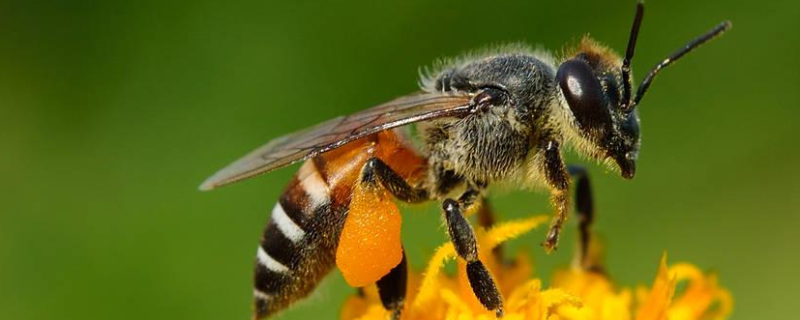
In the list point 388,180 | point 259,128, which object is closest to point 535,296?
point 388,180

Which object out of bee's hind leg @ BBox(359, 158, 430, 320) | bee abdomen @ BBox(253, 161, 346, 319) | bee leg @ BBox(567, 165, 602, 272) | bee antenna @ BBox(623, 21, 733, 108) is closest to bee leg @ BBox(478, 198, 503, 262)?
bee leg @ BBox(567, 165, 602, 272)

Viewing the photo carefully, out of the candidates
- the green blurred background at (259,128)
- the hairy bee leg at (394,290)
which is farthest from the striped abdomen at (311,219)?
the green blurred background at (259,128)

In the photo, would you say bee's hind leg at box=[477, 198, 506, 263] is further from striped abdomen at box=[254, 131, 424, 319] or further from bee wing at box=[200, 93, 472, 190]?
bee wing at box=[200, 93, 472, 190]

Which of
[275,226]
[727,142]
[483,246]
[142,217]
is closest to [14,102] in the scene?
[142,217]

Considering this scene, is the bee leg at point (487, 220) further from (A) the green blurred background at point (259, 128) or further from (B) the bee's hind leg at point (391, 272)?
(A) the green blurred background at point (259, 128)

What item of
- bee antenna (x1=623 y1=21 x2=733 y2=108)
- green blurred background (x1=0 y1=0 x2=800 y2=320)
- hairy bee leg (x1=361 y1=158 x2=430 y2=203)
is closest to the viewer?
bee antenna (x1=623 y1=21 x2=733 y2=108)

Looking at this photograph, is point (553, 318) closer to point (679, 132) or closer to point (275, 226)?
point (275, 226)
